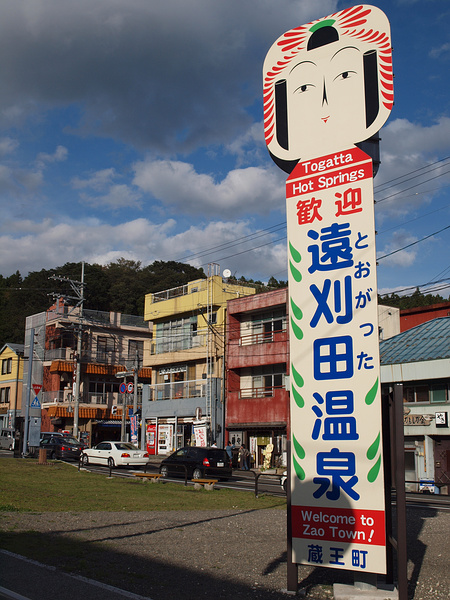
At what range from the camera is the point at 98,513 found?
1355 cm

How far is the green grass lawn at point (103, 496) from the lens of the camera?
48.6 feet

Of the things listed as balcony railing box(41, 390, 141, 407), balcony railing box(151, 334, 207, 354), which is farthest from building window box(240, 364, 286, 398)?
balcony railing box(41, 390, 141, 407)

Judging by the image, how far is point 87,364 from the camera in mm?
58000

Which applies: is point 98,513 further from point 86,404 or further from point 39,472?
point 86,404

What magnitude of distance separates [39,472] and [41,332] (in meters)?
38.6

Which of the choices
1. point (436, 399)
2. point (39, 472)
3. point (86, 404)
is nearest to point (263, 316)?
point (436, 399)

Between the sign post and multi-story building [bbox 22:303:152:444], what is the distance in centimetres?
4727

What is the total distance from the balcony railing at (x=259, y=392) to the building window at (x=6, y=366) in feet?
115

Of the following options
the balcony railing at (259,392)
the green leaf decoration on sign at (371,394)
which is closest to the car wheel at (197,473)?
the balcony railing at (259,392)

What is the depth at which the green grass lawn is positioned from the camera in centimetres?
1481

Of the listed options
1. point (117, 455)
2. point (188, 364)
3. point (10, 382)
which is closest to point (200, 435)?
point (188, 364)

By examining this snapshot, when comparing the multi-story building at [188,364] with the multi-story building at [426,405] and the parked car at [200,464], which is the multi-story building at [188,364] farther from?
the multi-story building at [426,405]

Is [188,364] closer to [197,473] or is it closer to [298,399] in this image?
[197,473]

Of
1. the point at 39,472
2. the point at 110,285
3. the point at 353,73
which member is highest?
the point at 110,285
